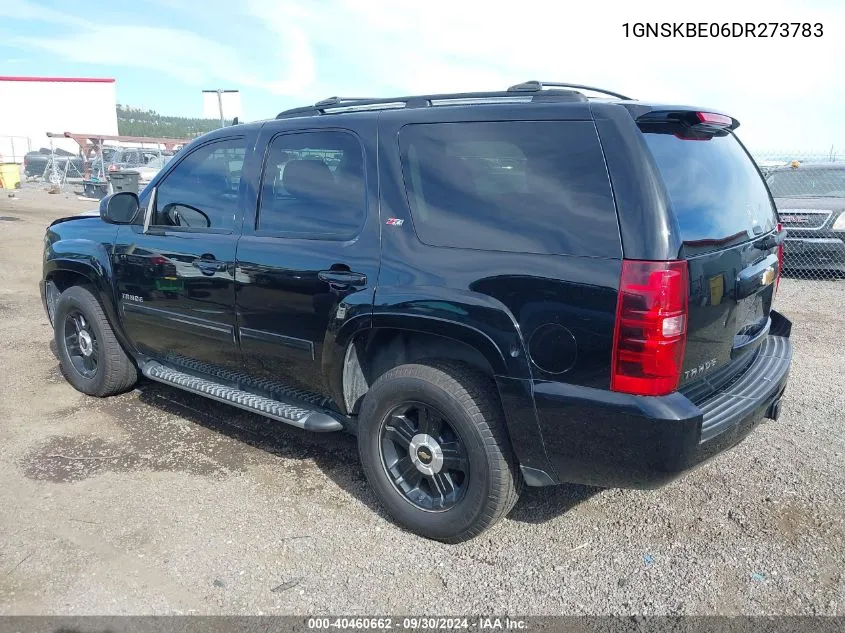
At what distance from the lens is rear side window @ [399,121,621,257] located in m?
2.61

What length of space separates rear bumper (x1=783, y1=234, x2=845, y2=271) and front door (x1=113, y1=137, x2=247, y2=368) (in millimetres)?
7833

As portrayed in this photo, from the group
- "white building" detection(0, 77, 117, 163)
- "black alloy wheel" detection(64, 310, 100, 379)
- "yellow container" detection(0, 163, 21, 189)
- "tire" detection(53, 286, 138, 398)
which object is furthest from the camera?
"white building" detection(0, 77, 117, 163)

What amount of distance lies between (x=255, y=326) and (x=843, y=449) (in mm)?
3518

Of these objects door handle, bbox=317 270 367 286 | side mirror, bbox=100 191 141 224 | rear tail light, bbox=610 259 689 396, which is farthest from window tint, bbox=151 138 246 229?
rear tail light, bbox=610 259 689 396

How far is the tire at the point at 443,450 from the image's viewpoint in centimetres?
292

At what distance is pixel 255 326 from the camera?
3695 millimetres

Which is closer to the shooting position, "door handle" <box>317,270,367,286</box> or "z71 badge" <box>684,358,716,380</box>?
"z71 badge" <box>684,358,716,380</box>

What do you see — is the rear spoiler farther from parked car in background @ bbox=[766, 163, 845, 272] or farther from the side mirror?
parked car in background @ bbox=[766, 163, 845, 272]

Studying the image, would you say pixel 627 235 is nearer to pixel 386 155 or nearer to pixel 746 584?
pixel 386 155

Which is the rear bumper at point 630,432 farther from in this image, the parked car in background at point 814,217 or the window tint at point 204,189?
the parked car in background at point 814,217

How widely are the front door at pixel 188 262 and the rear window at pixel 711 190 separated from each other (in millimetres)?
2304

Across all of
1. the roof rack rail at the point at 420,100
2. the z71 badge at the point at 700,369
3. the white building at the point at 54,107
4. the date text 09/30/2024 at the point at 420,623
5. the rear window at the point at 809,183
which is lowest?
the date text 09/30/2024 at the point at 420,623

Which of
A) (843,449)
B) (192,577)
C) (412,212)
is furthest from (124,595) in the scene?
(843,449)

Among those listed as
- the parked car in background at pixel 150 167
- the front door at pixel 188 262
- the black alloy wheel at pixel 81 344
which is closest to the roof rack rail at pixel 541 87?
the front door at pixel 188 262
